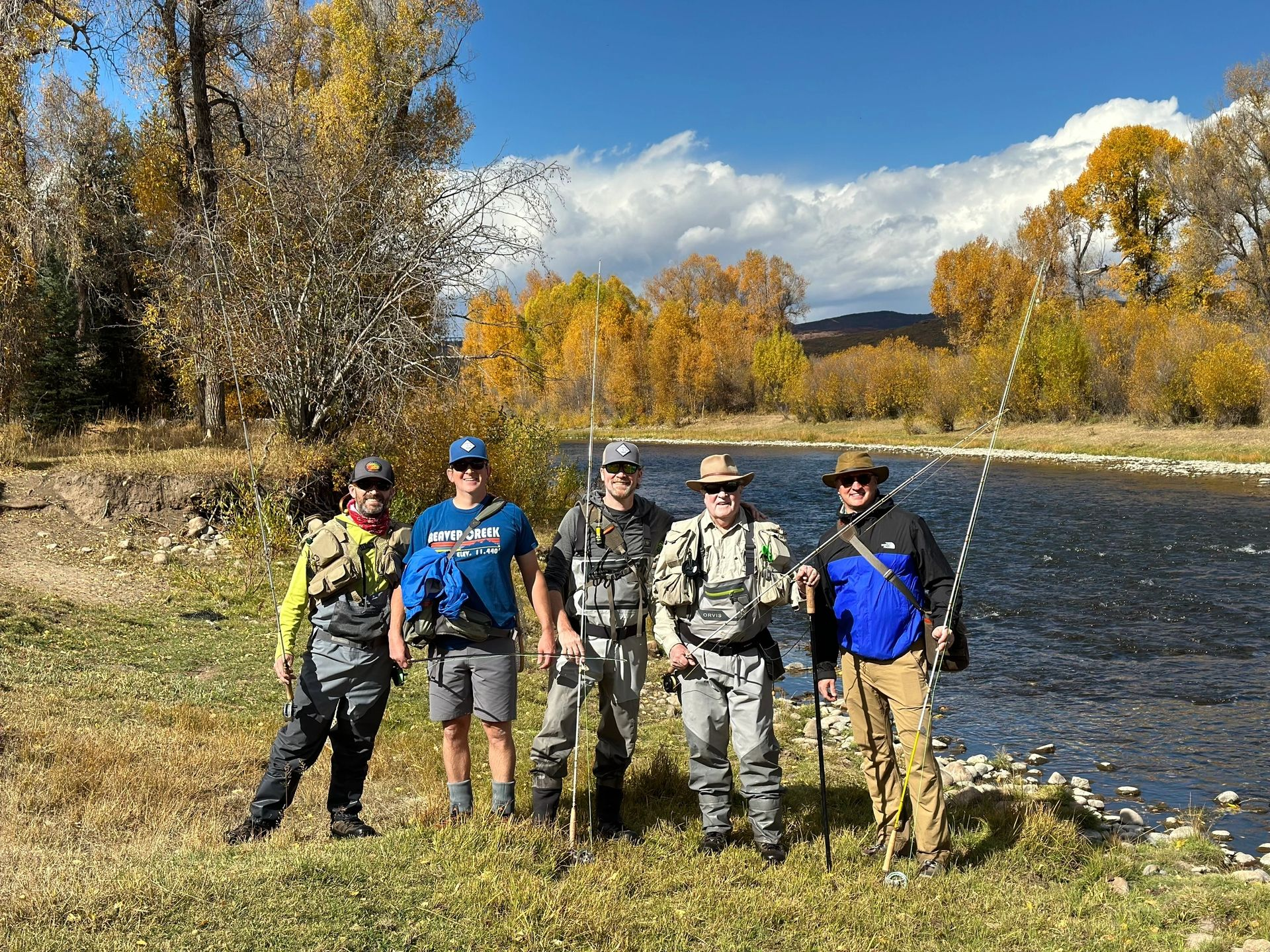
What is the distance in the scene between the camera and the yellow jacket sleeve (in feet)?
17.3

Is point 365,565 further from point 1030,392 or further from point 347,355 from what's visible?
point 1030,392

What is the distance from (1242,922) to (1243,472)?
35035mm

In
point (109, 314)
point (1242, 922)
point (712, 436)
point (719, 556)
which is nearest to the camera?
point (1242, 922)

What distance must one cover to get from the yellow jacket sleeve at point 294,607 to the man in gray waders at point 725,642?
2.02m

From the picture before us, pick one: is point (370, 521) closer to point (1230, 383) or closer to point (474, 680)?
point (474, 680)

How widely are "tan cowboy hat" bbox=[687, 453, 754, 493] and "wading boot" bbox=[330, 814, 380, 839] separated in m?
2.69

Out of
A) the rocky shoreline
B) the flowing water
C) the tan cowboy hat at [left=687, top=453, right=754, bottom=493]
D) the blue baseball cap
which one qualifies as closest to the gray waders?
the blue baseball cap

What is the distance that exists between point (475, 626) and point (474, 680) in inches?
12.9

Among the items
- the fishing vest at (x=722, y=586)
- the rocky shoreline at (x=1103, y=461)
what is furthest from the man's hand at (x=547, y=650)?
the rocky shoreline at (x=1103, y=461)

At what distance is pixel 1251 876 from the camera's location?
6.00 meters

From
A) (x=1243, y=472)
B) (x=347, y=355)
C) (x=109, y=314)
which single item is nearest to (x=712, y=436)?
(x=1243, y=472)

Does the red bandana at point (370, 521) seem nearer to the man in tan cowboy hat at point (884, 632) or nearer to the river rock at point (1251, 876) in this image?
the man in tan cowboy hat at point (884, 632)

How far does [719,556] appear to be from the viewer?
525 cm

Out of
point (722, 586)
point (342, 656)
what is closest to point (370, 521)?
point (342, 656)
